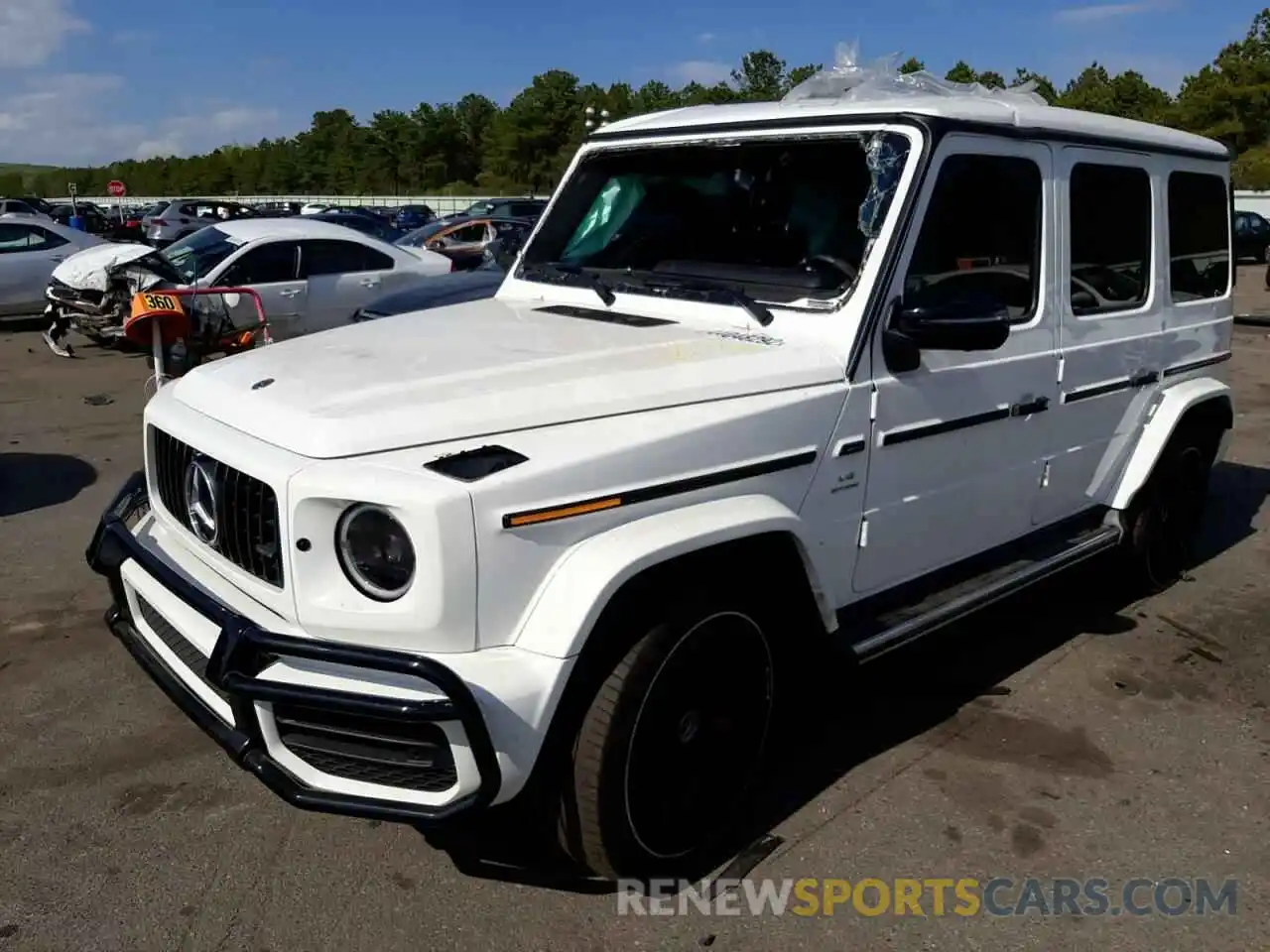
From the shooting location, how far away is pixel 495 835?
329 cm

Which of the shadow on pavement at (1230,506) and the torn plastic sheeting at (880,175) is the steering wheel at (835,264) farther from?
the shadow on pavement at (1230,506)

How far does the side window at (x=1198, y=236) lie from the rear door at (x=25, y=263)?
557 inches

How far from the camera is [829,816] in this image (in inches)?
135

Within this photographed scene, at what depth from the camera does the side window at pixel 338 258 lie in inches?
467

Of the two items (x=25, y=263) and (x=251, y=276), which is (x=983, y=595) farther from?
(x=25, y=263)

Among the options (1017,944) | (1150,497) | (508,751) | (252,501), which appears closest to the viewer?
(508,751)

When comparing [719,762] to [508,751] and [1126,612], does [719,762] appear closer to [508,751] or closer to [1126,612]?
[508,751]

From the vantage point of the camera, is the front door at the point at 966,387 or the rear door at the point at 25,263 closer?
the front door at the point at 966,387

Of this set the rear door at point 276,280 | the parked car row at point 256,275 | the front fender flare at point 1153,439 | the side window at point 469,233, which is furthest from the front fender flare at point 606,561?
the side window at point 469,233

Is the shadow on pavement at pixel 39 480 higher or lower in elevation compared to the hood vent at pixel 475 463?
lower

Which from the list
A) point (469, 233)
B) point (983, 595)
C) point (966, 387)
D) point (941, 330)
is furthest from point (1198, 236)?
point (469, 233)

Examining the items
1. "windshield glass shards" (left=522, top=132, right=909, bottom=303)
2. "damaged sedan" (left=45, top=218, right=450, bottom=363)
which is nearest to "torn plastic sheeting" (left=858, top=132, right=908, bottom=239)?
"windshield glass shards" (left=522, top=132, right=909, bottom=303)

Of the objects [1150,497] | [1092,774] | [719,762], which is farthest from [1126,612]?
[719,762]

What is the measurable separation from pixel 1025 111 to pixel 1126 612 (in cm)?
257
